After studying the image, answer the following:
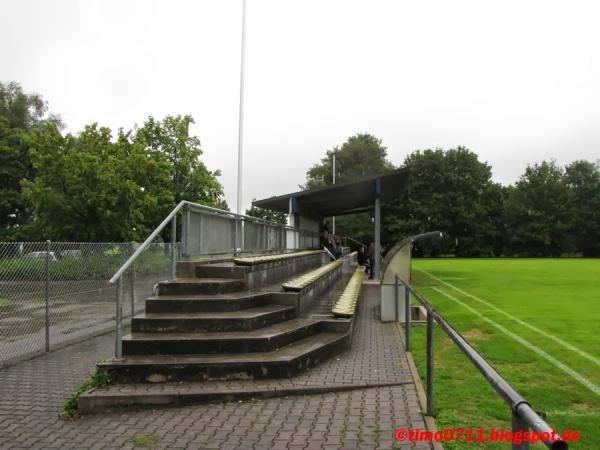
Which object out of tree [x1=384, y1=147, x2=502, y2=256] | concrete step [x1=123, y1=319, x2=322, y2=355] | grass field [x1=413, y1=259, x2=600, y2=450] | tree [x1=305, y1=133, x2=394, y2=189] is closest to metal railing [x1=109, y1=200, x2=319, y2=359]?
concrete step [x1=123, y1=319, x2=322, y2=355]

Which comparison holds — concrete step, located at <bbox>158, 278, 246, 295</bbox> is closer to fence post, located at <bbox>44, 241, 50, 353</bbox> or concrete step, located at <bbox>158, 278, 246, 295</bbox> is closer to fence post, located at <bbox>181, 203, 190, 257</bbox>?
fence post, located at <bbox>181, 203, 190, 257</bbox>

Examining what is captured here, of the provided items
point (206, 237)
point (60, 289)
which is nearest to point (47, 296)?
point (60, 289)

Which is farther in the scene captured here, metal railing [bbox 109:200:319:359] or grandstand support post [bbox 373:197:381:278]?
grandstand support post [bbox 373:197:381:278]

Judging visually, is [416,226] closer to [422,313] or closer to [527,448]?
[422,313]

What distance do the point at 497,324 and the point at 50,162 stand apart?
2171 centimetres

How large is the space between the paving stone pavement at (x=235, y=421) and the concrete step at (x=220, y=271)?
2.00 m

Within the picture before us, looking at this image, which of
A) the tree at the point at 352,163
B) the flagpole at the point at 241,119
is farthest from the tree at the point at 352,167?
the flagpole at the point at 241,119

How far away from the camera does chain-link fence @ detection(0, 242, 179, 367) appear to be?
25.9 ft

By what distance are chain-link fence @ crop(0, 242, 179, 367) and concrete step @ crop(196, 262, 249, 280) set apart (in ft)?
2.09

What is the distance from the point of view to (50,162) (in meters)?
24.8

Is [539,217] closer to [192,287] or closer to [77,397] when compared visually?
[192,287]

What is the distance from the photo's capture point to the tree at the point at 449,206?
67500 millimetres

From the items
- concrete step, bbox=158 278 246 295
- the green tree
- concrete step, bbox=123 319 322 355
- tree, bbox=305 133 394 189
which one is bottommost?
Result: concrete step, bbox=123 319 322 355

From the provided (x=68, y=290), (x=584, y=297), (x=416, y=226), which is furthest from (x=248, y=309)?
(x=416, y=226)
